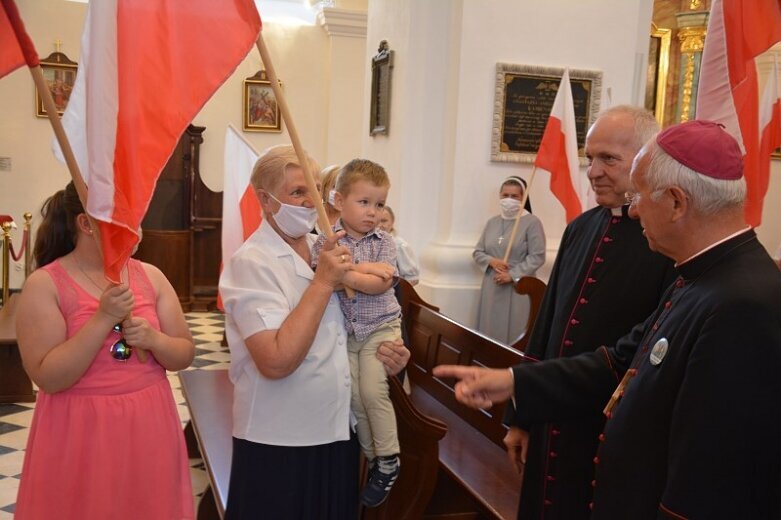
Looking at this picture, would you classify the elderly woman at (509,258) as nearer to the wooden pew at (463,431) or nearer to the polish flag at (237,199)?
the wooden pew at (463,431)

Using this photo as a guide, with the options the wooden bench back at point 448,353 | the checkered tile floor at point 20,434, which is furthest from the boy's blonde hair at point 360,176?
the checkered tile floor at point 20,434

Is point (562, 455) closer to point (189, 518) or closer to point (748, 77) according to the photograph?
point (189, 518)

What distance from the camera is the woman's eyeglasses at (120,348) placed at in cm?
242

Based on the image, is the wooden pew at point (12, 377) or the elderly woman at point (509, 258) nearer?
the elderly woman at point (509, 258)

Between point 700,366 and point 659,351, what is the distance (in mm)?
164

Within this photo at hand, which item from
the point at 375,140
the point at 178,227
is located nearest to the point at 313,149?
the point at 178,227

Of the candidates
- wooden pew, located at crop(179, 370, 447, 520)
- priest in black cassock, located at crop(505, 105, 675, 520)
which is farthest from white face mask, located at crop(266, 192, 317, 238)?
priest in black cassock, located at crop(505, 105, 675, 520)

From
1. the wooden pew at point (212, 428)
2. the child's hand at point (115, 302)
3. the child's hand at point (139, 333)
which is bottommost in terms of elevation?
the wooden pew at point (212, 428)

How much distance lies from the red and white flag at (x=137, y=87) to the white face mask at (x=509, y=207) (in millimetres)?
4095

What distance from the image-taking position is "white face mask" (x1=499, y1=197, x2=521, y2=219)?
20.1 feet

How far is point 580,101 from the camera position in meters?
6.50

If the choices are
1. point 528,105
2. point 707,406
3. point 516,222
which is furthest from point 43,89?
point 528,105

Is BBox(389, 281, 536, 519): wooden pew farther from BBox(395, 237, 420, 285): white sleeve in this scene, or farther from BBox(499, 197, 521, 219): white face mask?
BBox(499, 197, 521, 219): white face mask

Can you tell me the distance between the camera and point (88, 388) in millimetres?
2408
